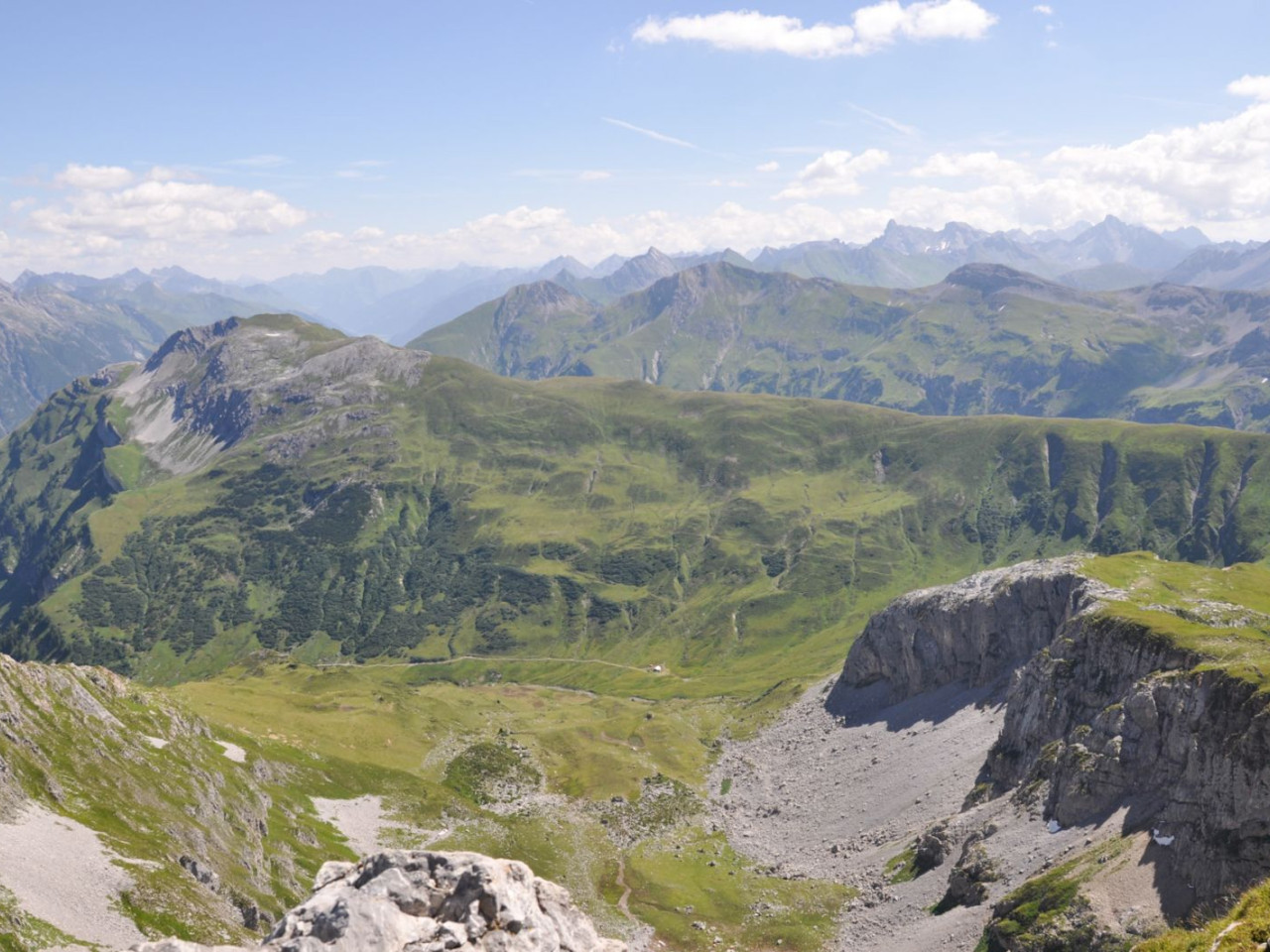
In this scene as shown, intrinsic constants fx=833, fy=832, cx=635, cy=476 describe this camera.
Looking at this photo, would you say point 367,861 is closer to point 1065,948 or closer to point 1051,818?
point 1065,948

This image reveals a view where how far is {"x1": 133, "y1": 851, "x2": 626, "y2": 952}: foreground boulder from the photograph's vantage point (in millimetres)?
44219

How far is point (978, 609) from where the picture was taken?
185 m

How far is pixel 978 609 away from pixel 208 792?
153388mm

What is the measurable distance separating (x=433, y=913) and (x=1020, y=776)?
362ft

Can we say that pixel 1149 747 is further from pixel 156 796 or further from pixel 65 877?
pixel 156 796

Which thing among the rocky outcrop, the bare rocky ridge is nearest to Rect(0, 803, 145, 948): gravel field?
the bare rocky ridge

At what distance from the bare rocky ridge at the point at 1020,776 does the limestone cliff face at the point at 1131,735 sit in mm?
225

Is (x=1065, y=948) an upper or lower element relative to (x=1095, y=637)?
lower

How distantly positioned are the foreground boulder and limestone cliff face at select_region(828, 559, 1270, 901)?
2739 inches

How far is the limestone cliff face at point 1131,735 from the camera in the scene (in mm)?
83188

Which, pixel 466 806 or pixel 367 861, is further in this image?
pixel 466 806

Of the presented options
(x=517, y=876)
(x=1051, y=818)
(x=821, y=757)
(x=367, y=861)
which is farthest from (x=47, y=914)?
(x=821, y=757)

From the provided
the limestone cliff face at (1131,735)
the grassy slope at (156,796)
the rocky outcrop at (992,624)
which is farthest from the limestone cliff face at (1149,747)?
the grassy slope at (156,796)

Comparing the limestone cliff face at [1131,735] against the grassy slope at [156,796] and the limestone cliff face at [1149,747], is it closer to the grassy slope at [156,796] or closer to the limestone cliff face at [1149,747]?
the limestone cliff face at [1149,747]
